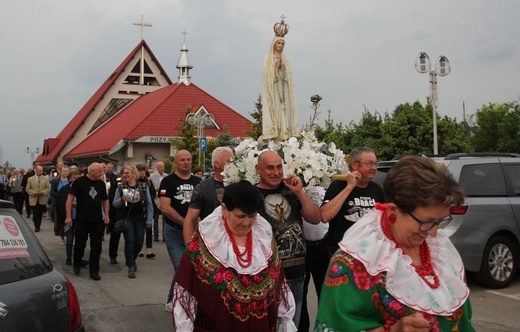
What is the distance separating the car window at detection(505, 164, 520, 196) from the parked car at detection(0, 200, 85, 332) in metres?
6.88

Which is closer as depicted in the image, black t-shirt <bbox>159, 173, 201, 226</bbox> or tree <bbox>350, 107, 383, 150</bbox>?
black t-shirt <bbox>159, 173, 201, 226</bbox>

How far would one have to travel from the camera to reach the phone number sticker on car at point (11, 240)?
372cm

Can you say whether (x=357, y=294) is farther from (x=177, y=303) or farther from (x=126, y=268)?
(x=126, y=268)

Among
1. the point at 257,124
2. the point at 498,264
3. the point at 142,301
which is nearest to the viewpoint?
the point at 142,301

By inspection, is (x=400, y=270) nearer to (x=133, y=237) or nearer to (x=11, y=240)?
(x=11, y=240)

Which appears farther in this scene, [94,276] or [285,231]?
[94,276]

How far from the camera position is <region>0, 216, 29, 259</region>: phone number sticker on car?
3723 mm

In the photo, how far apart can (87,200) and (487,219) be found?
20.1 ft

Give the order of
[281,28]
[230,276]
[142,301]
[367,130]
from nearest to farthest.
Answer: [230,276]
[142,301]
[281,28]
[367,130]

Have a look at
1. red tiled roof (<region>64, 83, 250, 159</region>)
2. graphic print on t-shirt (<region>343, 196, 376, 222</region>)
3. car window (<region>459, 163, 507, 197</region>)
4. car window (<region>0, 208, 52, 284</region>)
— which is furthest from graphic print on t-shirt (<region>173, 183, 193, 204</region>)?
red tiled roof (<region>64, 83, 250, 159</region>)

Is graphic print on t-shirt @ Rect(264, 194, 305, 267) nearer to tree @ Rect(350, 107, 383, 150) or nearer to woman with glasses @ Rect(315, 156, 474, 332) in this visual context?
woman with glasses @ Rect(315, 156, 474, 332)

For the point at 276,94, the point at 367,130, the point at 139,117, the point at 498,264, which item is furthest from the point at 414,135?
the point at 139,117

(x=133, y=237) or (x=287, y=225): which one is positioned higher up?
(x=287, y=225)

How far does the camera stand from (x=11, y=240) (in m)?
3.82
